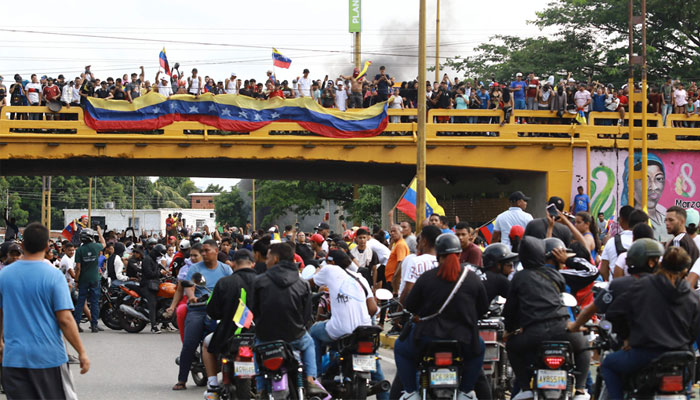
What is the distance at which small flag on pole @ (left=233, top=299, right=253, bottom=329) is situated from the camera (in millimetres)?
8359

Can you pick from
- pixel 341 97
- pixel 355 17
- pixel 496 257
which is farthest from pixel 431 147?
pixel 496 257

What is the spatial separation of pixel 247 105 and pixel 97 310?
402 inches

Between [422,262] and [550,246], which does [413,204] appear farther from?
[550,246]

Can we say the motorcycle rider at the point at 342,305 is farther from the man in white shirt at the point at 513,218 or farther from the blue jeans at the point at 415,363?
the man in white shirt at the point at 513,218

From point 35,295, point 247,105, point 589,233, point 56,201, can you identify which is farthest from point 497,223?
point 56,201

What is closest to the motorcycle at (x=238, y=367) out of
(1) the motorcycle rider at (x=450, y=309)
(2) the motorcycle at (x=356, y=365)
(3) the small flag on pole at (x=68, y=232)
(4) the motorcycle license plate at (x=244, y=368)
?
(4) the motorcycle license plate at (x=244, y=368)

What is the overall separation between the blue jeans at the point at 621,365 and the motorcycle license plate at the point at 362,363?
2.41m

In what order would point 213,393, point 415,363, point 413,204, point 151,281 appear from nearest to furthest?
point 415,363 → point 213,393 → point 151,281 → point 413,204

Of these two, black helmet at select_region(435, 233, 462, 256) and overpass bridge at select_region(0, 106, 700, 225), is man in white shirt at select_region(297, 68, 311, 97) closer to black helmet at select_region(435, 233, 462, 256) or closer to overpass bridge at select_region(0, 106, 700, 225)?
overpass bridge at select_region(0, 106, 700, 225)

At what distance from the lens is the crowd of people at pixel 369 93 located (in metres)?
27.2

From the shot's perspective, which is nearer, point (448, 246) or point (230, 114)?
point (448, 246)

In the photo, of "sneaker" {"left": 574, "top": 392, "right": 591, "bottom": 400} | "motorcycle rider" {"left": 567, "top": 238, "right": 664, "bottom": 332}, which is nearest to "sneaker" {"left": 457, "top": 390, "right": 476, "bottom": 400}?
"sneaker" {"left": 574, "top": 392, "right": 591, "bottom": 400}

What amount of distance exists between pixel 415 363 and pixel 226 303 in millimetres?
2076

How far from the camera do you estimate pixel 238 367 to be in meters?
8.59
